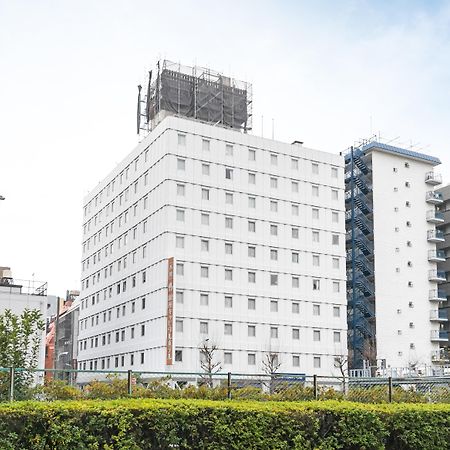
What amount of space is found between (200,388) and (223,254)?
168ft

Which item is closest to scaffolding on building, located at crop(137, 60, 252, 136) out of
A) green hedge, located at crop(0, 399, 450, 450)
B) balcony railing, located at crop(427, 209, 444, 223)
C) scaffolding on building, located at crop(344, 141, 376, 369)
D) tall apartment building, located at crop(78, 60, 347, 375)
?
tall apartment building, located at crop(78, 60, 347, 375)

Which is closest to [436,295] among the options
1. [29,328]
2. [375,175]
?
[375,175]

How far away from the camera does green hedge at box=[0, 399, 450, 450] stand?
532 inches

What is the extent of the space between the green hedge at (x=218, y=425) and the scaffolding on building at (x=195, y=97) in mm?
66338

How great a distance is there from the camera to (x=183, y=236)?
70562 mm

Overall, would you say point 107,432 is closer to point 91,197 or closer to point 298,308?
point 298,308

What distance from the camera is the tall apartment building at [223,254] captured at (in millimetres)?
69688

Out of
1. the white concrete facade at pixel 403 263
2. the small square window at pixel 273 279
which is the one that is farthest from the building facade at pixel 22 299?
the white concrete facade at pixel 403 263

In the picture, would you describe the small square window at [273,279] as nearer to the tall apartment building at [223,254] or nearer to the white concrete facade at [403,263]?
the tall apartment building at [223,254]

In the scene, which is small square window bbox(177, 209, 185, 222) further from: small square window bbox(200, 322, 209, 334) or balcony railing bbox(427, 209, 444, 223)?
balcony railing bbox(427, 209, 444, 223)

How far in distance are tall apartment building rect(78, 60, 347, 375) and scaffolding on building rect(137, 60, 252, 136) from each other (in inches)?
27.8

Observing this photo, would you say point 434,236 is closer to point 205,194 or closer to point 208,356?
point 205,194

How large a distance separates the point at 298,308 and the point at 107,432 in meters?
62.2

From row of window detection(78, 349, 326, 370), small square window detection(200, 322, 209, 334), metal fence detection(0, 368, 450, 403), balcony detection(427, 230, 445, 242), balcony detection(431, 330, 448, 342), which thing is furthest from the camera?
balcony detection(427, 230, 445, 242)
